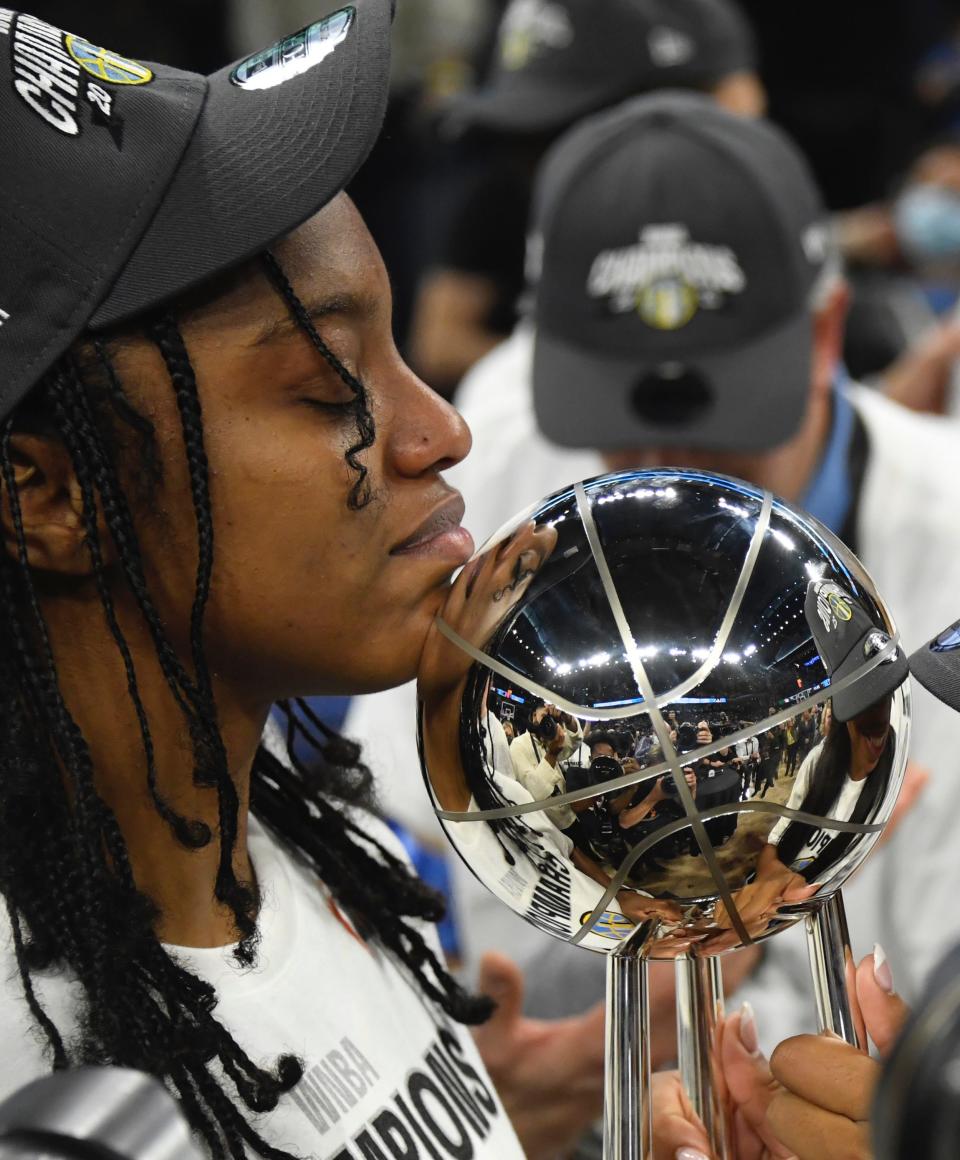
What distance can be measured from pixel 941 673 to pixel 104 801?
0.57 meters

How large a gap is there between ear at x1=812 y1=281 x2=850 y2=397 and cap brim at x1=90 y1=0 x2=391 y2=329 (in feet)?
4.15

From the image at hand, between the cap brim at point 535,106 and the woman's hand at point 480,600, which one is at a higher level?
the cap brim at point 535,106

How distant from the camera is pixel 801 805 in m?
0.93

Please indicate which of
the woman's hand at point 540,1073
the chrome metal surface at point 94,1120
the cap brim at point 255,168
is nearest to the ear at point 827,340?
the woman's hand at point 540,1073

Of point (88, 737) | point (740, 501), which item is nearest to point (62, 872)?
point (88, 737)

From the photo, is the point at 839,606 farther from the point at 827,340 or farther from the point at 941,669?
the point at 827,340

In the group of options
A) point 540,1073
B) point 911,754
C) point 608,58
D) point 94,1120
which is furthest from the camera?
point 608,58

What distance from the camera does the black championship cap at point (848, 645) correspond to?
3.10 feet

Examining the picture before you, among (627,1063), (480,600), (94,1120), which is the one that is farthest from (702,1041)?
(94,1120)

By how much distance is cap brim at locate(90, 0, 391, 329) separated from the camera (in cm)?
93

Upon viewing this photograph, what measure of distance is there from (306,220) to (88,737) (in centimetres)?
38

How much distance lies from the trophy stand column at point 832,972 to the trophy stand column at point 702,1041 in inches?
2.9

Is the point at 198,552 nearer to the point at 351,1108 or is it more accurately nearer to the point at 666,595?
the point at 666,595

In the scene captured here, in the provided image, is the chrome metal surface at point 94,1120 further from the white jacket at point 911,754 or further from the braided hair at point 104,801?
the white jacket at point 911,754
